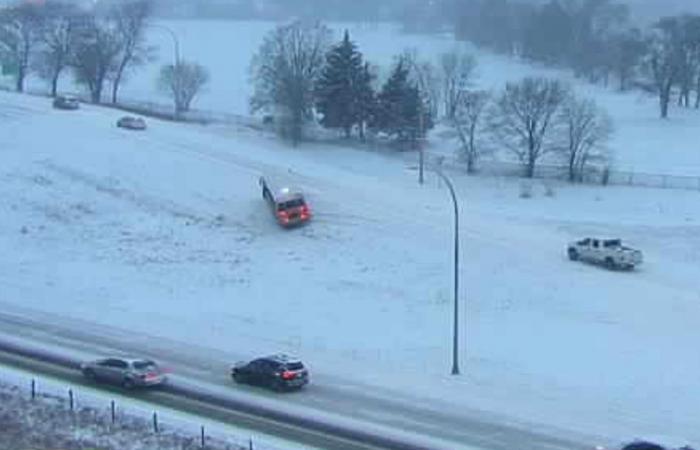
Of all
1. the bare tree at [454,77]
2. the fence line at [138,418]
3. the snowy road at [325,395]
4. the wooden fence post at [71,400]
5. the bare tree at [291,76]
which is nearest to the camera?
the fence line at [138,418]

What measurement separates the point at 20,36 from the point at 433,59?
38.1m

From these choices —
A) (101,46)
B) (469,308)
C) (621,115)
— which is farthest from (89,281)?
(621,115)

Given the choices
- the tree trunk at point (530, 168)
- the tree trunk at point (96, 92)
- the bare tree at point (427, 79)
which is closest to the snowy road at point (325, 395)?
the tree trunk at point (530, 168)

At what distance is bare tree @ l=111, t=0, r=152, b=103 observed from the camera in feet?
275

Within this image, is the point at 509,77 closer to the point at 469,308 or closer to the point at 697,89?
the point at 697,89

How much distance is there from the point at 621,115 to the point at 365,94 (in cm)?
2635

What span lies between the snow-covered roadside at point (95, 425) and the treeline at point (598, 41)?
60644 mm

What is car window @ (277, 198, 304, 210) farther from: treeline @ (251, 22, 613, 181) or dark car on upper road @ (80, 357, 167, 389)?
dark car on upper road @ (80, 357, 167, 389)

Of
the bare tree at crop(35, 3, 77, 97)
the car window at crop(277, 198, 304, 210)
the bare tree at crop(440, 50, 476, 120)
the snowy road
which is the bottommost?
the snowy road

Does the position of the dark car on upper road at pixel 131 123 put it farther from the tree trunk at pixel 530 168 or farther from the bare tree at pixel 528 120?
the tree trunk at pixel 530 168

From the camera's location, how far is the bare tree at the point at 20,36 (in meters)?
83.8

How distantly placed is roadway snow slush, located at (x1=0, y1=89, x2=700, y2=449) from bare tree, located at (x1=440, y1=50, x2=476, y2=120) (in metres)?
21.1

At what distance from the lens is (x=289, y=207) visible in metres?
48.8

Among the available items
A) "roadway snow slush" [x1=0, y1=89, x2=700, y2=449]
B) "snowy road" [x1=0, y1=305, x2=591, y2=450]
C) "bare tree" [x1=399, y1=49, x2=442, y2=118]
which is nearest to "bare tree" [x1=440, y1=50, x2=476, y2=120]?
"bare tree" [x1=399, y1=49, x2=442, y2=118]
